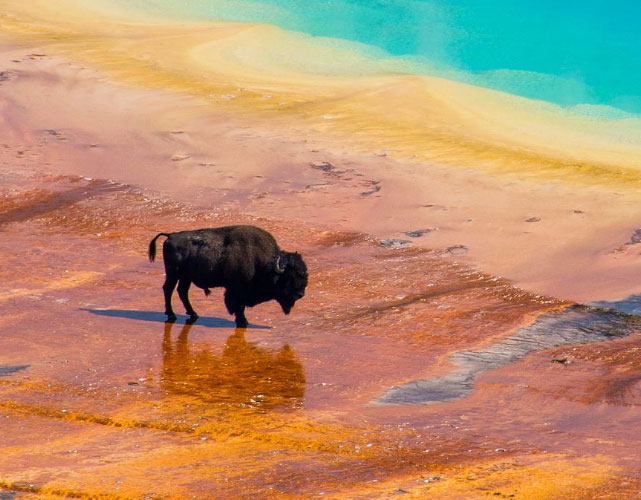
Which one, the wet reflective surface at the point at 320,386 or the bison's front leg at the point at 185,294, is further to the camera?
the bison's front leg at the point at 185,294

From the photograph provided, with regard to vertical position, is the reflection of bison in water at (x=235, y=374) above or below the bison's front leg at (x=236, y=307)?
below

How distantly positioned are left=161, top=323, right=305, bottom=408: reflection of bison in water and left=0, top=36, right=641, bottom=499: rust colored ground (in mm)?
29

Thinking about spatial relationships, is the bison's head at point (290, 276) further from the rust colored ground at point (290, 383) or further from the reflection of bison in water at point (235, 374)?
the reflection of bison in water at point (235, 374)

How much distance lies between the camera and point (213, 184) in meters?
18.7

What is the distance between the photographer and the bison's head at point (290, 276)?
12.0m

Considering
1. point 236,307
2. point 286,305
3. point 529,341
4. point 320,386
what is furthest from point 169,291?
point 529,341

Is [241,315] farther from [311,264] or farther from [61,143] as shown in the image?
[61,143]

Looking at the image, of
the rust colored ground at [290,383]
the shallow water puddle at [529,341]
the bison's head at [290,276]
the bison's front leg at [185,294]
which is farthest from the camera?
the bison's front leg at [185,294]

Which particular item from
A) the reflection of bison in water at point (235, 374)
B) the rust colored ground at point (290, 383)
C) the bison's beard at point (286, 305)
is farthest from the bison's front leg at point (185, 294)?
the bison's beard at point (286, 305)

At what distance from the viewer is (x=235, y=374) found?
1055 centimetres

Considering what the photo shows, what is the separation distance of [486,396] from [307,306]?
11.5ft

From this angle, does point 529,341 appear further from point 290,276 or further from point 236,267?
point 236,267

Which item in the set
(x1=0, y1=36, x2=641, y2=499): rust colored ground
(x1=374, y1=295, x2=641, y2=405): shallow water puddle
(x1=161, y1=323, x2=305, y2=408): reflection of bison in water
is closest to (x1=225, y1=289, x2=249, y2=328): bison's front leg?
(x1=0, y1=36, x2=641, y2=499): rust colored ground

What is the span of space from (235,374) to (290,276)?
5.76 ft
